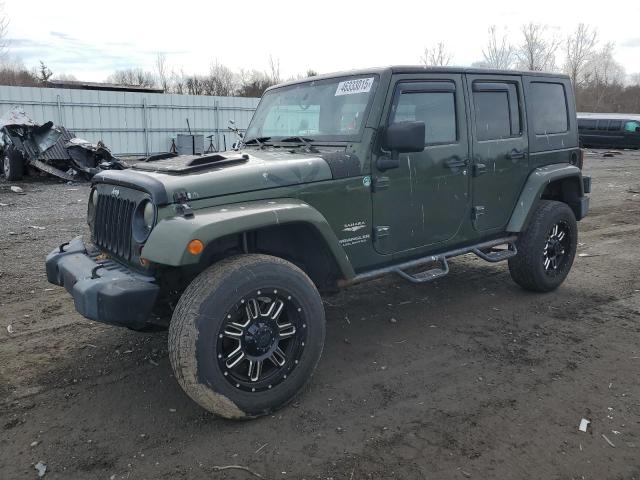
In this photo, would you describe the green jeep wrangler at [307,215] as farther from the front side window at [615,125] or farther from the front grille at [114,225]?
the front side window at [615,125]

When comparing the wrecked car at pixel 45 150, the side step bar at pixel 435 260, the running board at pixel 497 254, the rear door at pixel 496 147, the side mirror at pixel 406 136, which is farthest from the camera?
the wrecked car at pixel 45 150

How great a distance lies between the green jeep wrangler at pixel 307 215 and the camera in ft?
9.93

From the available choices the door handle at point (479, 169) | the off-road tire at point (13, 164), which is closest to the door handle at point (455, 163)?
the door handle at point (479, 169)

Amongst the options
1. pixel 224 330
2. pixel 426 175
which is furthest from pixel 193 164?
pixel 426 175

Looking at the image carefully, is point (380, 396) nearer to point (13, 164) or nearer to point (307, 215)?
point (307, 215)

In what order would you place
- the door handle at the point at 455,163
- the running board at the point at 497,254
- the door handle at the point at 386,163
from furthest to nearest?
1. the running board at the point at 497,254
2. the door handle at the point at 455,163
3. the door handle at the point at 386,163

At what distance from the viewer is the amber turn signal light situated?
2879mm

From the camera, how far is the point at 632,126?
25953mm

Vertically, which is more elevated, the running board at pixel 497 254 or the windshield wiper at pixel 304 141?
the windshield wiper at pixel 304 141

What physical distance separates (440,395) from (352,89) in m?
2.23

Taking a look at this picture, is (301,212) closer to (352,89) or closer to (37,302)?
(352,89)

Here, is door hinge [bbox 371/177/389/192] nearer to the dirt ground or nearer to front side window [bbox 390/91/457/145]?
front side window [bbox 390/91/457/145]

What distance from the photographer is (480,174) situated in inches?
181

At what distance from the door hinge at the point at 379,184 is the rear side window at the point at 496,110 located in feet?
3.94
